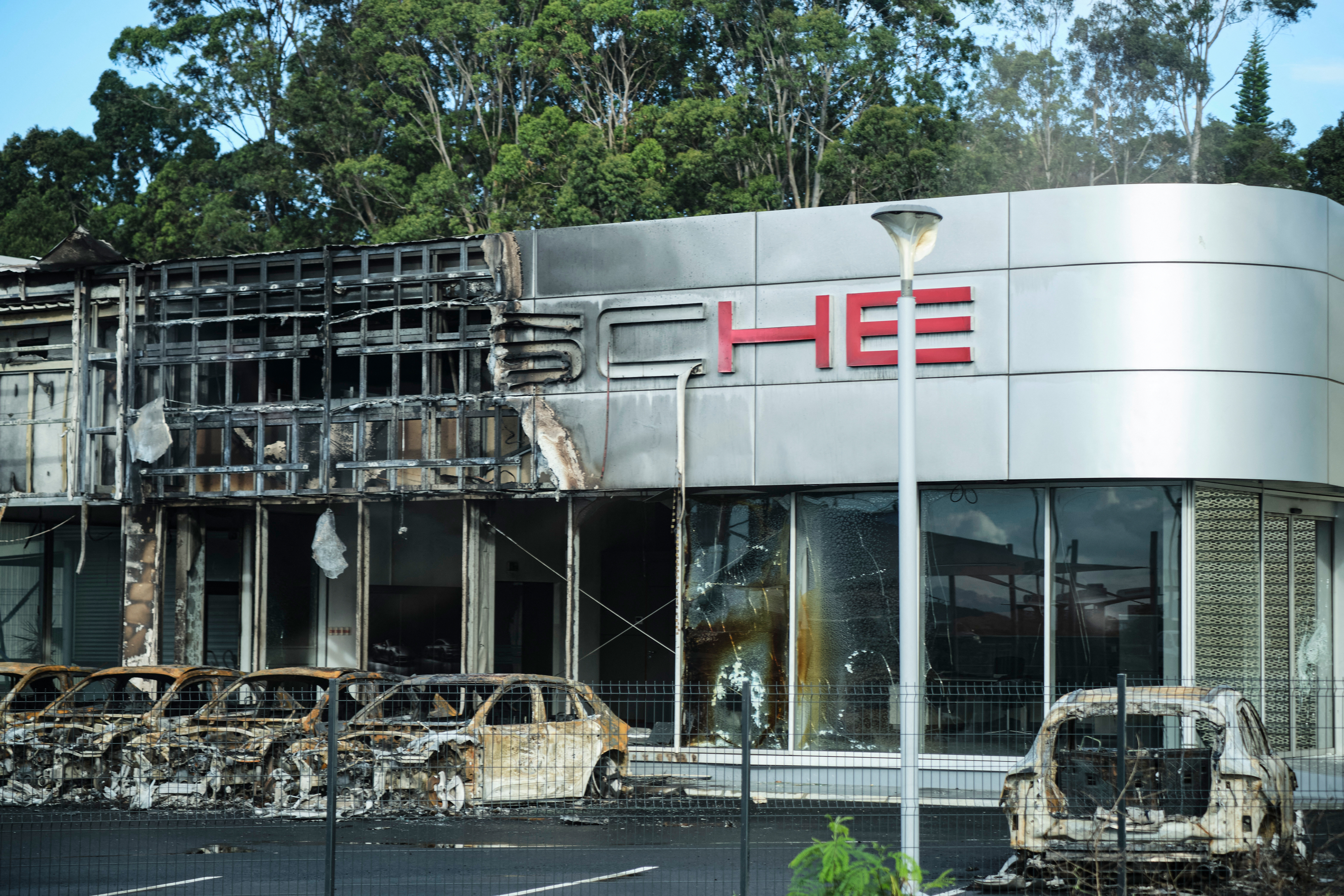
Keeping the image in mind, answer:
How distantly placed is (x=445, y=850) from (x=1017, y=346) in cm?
798

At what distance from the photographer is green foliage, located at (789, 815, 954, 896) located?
24.1 feet

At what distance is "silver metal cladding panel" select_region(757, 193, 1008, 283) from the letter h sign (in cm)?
29

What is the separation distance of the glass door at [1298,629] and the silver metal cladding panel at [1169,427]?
1870 mm

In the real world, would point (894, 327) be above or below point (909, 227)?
above

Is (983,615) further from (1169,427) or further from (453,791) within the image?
(453,791)

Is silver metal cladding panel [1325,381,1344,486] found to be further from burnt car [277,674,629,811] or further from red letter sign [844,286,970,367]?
burnt car [277,674,629,811]

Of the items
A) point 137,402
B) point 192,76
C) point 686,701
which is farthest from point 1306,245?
point 192,76

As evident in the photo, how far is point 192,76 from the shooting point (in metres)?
44.4

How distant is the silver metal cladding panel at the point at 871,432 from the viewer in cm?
1566

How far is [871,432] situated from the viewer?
16.1 metres

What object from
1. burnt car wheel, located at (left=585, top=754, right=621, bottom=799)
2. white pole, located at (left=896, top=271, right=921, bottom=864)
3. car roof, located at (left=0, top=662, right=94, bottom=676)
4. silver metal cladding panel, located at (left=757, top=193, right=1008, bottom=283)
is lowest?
burnt car wheel, located at (left=585, top=754, right=621, bottom=799)

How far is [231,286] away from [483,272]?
3835 millimetres

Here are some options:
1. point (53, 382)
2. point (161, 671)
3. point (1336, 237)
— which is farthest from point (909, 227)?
point (53, 382)

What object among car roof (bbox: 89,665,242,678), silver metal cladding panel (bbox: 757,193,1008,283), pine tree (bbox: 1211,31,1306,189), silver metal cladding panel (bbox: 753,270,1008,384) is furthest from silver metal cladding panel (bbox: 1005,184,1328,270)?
pine tree (bbox: 1211,31,1306,189)
